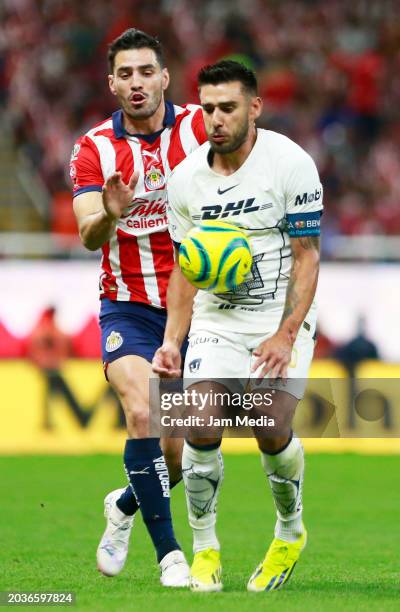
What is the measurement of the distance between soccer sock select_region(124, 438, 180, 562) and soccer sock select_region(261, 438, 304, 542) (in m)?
0.56

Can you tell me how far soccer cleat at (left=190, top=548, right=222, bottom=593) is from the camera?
5885mm

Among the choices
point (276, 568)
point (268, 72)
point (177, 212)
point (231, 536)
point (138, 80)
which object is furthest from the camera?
point (268, 72)

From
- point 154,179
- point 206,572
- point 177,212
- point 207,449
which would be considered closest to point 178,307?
point 177,212

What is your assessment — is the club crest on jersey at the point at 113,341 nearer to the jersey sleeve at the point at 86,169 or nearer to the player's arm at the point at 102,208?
the player's arm at the point at 102,208

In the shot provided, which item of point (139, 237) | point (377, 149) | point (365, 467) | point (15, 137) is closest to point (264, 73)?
point (377, 149)

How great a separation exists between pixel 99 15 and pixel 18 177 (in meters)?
3.12

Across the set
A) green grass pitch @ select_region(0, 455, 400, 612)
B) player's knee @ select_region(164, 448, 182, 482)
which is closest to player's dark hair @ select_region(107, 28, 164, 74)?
player's knee @ select_region(164, 448, 182, 482)

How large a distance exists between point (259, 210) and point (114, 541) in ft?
6.43

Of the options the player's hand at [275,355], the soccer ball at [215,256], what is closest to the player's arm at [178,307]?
the soccer ball at [215,256]

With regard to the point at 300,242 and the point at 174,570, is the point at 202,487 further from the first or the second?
the point at 300,242

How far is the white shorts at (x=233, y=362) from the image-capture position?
19.4 ft

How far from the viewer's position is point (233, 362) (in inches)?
235

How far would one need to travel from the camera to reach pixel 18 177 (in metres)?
19.1

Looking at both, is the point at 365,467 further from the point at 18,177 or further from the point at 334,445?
the point at 18,177
